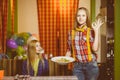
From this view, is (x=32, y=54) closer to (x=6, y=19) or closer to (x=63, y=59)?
(x=63, y=59)

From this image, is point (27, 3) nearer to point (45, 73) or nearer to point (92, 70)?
point (45, 73)

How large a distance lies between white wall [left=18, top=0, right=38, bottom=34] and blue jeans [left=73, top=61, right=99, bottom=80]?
720 millimetres

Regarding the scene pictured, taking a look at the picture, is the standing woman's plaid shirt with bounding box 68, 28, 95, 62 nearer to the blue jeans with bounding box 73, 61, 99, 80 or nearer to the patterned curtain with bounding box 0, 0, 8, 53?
the blue jeans with bounding box 73, 61, 99, 80

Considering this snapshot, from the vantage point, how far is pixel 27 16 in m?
4.00

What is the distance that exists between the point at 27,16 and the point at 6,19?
10.9 inches

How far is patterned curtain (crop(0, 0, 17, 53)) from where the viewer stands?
3980 millimetres

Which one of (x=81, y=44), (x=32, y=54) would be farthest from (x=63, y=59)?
(x=32, y=54)

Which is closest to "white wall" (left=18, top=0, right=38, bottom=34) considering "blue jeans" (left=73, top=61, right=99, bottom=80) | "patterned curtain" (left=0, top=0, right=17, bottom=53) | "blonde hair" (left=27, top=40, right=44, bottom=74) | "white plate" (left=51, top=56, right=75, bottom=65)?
"patterned curtain" (left=0, top=0, right=17, bottom=53)

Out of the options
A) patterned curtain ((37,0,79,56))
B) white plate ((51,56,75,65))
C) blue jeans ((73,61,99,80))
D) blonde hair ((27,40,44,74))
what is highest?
patterned curtain ((37,0,79,56))

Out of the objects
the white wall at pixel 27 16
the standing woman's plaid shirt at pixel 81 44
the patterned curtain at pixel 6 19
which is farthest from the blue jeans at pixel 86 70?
the patterned curtain at pixel 6 19

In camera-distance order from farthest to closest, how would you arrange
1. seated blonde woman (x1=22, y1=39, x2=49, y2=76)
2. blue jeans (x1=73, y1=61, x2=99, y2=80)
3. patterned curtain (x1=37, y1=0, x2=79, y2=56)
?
patterned curtain (x1=37, y1=0, x2=79, y2=56), blue jeans (x1=73, y1=61, x2=99, y2=80), seated blonde woman (x1=22, y1=39, x2=49, y2=76)

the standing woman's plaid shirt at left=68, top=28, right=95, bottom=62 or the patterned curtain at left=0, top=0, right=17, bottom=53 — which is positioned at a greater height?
the patterned curtain at left=0, top=0, right=17, bottom=53

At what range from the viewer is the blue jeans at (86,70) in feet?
12.9

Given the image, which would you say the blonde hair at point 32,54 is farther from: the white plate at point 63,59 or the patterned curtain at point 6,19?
the patterned curtain at point 6,19
